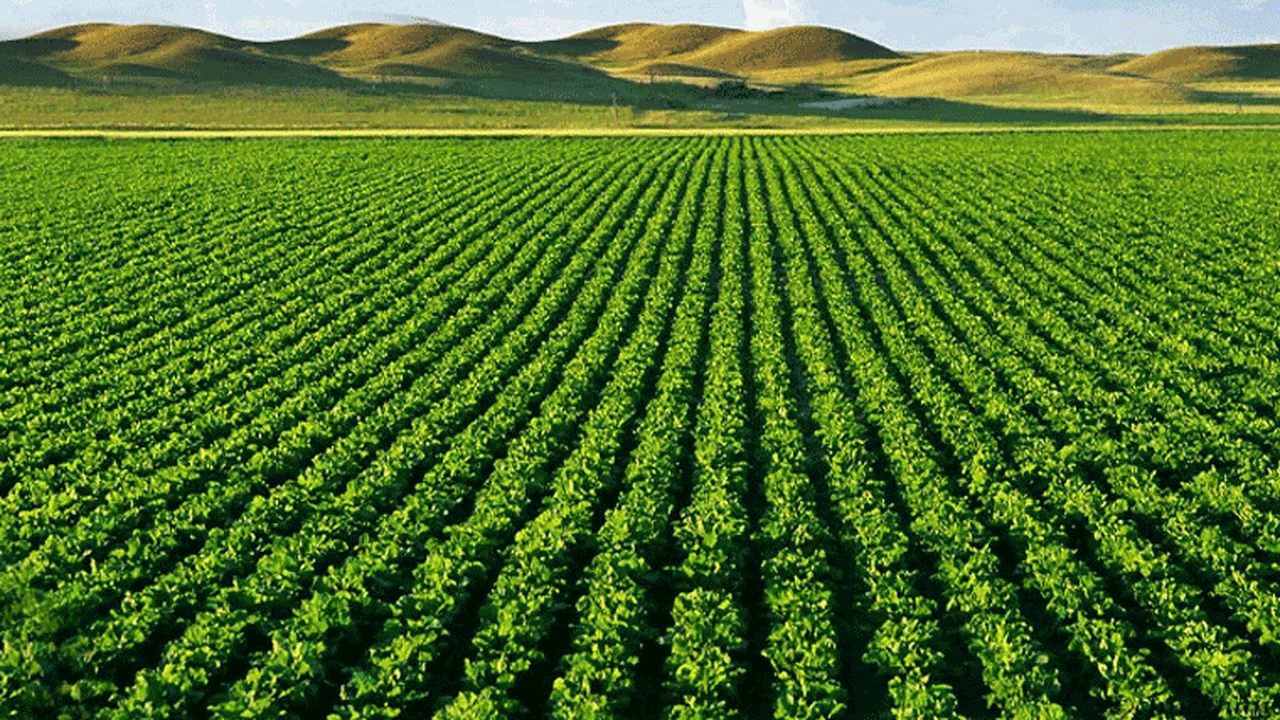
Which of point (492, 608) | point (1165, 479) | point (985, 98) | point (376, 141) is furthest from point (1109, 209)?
point (985, 98)

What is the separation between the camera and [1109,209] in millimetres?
32688

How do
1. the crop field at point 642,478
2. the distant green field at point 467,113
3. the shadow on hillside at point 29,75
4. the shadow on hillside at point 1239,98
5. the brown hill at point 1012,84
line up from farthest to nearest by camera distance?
the brown hill at point 1012,84, the shadow on hillside at point 1239,98, the shadow on hillside at point 29,75, the distant green field at point 467,113, the crop field at point 642,478

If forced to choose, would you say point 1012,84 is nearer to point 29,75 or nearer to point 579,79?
point 579,79

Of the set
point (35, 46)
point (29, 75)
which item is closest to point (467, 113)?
point (29, 75)

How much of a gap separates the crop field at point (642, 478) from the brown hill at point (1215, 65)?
18539 centimetres

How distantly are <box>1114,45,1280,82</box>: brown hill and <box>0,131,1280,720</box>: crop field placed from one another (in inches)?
7299

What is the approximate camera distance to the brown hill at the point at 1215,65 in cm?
17738

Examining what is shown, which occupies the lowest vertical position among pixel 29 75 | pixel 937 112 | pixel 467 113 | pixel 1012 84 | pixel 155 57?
pixel 937 112

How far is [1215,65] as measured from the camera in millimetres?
184500

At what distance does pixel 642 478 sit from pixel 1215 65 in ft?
723

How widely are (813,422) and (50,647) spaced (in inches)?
432

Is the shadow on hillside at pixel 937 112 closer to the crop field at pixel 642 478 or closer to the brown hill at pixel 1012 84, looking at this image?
the brown hill at pixel 1012 84

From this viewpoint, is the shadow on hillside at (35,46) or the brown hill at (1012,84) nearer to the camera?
the brown hill at (1012,84)

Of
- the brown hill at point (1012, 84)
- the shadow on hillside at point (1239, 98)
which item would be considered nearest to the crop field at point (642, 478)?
the shadow on hillside at point (1239, 98)
